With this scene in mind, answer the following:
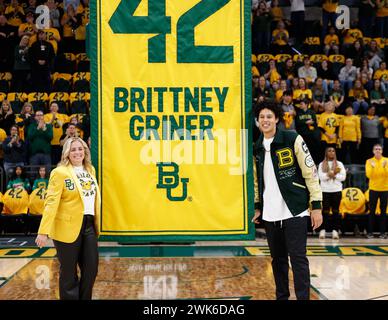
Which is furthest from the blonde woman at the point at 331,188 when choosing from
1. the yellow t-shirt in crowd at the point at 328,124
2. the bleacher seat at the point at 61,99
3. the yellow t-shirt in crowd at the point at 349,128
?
the bleacher seat at the point at 61,99

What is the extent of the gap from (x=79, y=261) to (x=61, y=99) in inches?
393

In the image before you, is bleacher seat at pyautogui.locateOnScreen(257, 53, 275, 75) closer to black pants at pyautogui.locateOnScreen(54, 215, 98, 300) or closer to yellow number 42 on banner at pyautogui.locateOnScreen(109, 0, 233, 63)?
yellow number 42 on banner at pyautogui.locateOnScreen(109, 0, 233, 63)

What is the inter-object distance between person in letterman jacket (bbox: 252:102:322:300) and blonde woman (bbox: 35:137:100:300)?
1.45 m

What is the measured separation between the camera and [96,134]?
5570mm

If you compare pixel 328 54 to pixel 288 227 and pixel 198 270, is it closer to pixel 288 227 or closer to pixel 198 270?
pixel 198 270

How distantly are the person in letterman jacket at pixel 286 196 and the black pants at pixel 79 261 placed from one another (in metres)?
1.46

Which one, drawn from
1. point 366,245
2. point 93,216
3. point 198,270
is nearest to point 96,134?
point 93,216

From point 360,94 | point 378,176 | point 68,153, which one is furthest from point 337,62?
point 68,153

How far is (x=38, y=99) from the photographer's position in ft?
48.5

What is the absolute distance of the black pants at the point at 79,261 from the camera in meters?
5.07

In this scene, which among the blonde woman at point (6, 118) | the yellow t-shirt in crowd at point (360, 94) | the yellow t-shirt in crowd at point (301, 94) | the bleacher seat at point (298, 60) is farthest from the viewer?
the bleacher seat at point (298, 60)

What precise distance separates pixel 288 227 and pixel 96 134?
1903mm

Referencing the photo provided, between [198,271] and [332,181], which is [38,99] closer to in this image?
[332,181]

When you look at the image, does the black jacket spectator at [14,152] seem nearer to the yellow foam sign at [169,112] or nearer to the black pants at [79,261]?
the yellow foam sign at [169,112]
